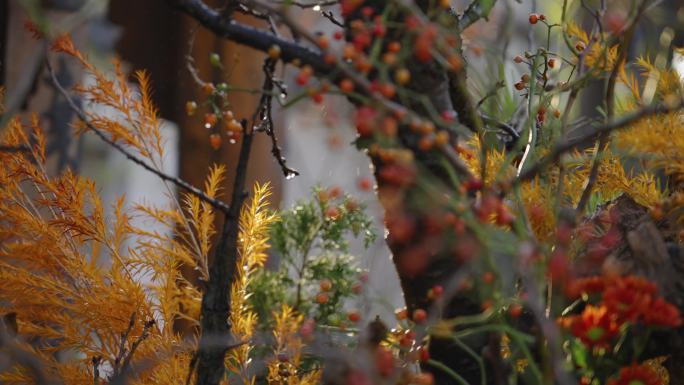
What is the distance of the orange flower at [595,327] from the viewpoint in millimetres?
414

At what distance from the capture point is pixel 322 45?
1.30ft

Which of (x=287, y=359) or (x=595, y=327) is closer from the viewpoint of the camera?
(x=595, y=327)

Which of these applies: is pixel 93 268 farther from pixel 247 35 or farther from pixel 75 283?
pixel 247 35

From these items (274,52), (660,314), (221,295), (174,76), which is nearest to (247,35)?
(274,52)

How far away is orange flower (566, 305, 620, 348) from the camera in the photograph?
16.3 inches

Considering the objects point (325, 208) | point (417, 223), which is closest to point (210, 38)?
point (325, 208)

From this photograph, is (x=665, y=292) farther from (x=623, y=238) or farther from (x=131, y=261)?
(x=131, y=261)

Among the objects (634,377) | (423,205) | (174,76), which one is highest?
(174,76)

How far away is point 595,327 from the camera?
41cm

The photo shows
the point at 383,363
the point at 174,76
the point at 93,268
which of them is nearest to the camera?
the point at 383,363

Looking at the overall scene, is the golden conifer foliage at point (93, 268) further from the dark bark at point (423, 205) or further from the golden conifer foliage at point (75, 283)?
the dark bark at point (423, 205)

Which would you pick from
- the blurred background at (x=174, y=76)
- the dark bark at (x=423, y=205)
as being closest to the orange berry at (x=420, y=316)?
the dark bark at (x=423, y=205)

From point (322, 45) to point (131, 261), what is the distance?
25 cm

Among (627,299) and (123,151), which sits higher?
(123,151)
